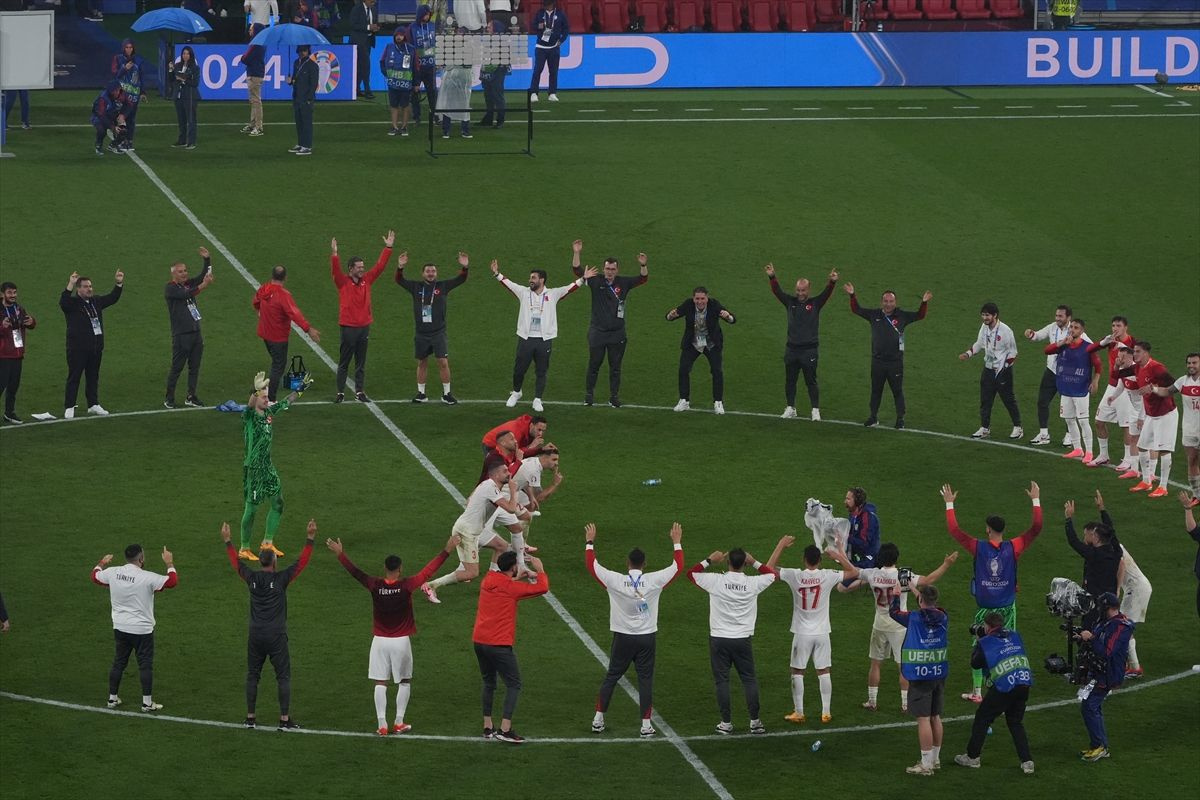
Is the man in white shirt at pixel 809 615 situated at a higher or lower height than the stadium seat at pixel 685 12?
lower

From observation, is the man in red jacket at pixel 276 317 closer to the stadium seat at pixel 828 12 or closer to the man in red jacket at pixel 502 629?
the man in red jacket at pixel 502 629

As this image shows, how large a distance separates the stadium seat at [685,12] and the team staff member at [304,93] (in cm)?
1260

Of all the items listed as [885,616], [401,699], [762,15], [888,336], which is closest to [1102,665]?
[885,616]

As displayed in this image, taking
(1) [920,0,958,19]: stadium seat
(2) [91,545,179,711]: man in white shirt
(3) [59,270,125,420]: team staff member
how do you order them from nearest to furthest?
(2) [91,545,179,711]: man in white shirt
(3) [59,270,125,420]: team staff member
(1) [920,0,958,19]: stadium seat

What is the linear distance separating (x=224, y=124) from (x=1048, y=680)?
33.4 metres

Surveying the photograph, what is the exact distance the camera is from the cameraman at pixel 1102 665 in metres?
22.0

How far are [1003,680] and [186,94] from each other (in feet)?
105

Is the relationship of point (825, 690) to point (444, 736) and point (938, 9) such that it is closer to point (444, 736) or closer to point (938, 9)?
point (444, 736)

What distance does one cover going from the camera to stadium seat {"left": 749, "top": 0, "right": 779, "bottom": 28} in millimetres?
57812

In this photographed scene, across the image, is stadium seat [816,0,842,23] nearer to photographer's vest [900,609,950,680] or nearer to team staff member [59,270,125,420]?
team staff member [59,270,125,420]

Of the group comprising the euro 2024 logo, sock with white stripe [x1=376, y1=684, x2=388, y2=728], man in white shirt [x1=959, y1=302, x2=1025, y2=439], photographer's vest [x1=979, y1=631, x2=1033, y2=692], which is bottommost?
sock with white stripe [x1=376, y1=684, x2=388, y2=728]

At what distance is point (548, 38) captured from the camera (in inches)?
2104

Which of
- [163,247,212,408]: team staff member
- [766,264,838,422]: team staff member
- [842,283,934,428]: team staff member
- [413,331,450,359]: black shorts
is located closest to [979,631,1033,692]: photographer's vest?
[842,283,934,428]: team staff member

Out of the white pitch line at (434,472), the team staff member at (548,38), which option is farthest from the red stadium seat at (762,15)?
the white pitch line at (434,472)
